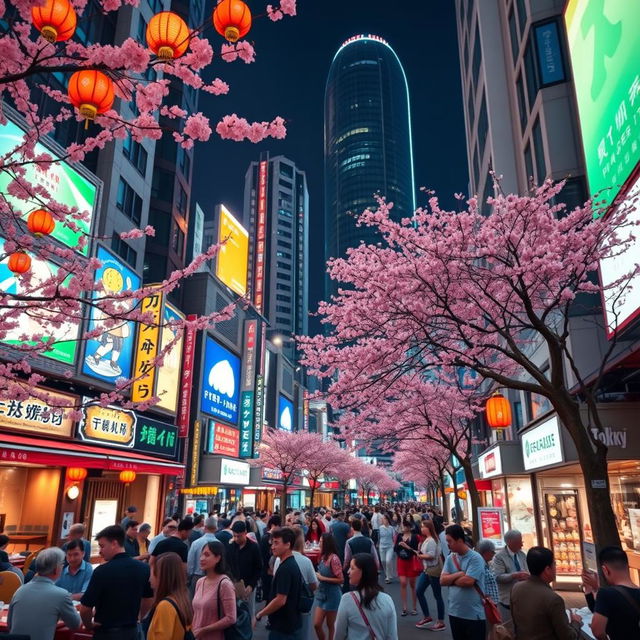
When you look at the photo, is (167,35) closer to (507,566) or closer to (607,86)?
(507,566)

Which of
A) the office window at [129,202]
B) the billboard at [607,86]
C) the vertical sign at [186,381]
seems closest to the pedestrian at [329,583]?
the billboard at [607,86]

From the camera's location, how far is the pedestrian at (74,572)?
7.43 m

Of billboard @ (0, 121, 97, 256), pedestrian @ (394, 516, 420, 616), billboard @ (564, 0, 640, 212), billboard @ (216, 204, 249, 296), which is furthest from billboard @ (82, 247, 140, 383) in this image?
billboard @ (216, 204, 249, 296)

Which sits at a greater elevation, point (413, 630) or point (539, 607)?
point (539, 607)

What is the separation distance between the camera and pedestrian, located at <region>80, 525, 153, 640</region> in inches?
201

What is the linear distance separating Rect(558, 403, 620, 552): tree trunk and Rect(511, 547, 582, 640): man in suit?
13.5ft

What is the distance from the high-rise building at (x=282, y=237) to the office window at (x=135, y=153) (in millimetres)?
79624

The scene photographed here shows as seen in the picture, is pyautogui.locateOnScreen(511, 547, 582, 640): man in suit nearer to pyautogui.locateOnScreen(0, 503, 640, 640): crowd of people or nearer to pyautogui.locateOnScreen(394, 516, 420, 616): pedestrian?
pyautogui.locateOnScreen(0, 503, 640, 640): crowd of people

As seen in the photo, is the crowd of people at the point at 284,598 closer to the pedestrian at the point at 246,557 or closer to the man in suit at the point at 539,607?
the man in suit at the point at 539,607

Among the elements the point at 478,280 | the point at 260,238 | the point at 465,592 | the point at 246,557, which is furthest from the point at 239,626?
the point at 260,238

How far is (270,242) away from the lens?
397ft

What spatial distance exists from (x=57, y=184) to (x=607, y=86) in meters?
17.0

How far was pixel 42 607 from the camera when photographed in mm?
5254

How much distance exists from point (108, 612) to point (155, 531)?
22008 millimetres
